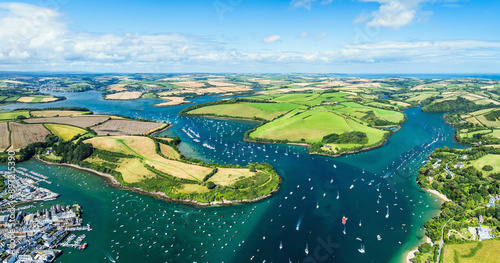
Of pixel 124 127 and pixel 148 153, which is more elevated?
pixel 148 153

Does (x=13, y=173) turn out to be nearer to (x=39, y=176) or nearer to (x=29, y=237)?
(x=39, y=176)

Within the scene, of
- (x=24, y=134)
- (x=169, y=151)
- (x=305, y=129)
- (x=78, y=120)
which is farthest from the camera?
(x=78, y=120)

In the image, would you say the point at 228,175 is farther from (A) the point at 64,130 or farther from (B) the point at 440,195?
(A) the point at 64,130

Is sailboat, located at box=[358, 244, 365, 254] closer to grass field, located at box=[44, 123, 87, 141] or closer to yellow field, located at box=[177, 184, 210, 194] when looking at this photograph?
yellow field, located at box=[177, 184, 210, 194]

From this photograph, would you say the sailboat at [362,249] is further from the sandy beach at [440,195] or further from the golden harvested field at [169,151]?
Result: the golden harvested field at [169,151]

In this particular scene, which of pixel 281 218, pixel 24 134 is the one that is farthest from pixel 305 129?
pixel 24 134
